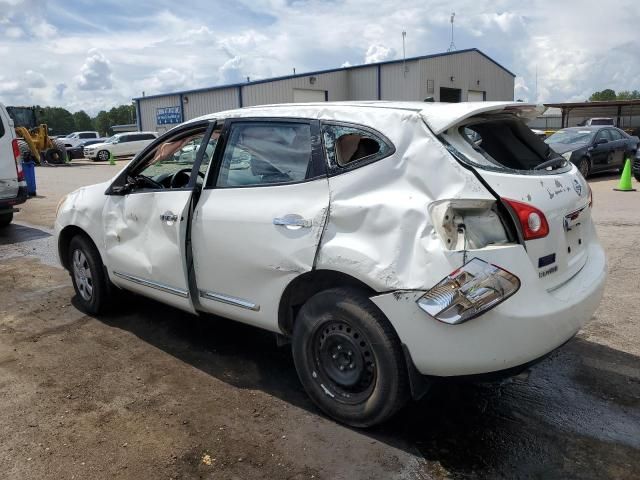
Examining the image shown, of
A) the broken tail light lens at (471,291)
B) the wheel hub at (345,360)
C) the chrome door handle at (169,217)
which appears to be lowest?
the wheel hub at (345,360)

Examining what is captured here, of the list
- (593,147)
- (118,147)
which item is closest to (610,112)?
(593,147)

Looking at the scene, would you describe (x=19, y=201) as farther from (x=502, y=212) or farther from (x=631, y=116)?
(x=631, y=116)

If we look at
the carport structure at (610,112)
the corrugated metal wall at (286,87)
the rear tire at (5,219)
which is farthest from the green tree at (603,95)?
the rear tire at (5,219)

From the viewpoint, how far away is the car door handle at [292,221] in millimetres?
3094

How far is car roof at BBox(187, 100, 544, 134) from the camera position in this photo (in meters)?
2.90

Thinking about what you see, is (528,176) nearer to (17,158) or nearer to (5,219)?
(17,158)

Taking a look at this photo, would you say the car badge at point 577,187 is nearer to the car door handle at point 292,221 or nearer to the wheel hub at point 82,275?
the car door handle at point 292,221

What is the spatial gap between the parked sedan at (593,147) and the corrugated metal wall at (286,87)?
17.8 m

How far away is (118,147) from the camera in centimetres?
3309

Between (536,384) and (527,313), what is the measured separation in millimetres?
1283

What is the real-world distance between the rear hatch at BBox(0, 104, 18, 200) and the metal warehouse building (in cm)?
2233

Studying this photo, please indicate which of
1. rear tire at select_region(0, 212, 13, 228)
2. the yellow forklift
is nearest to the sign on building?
the yellow forklift

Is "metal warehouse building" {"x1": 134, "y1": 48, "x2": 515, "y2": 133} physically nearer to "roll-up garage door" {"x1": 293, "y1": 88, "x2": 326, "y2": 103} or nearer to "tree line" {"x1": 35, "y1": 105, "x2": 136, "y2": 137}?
"roll-up garage door" {"x1": 293, "y1": 88, "x2": 326, "y2": 103}

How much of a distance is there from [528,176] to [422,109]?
669 mm
